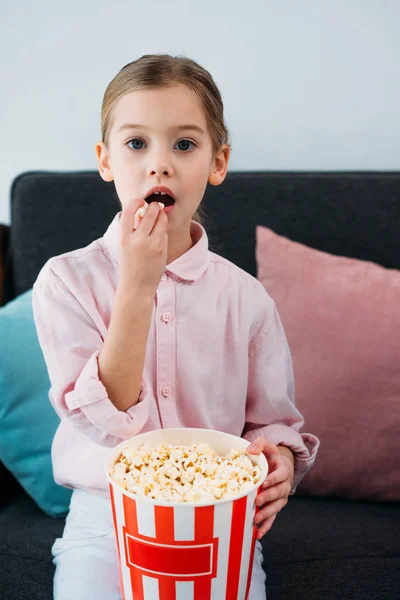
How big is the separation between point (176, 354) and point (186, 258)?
0.13 m

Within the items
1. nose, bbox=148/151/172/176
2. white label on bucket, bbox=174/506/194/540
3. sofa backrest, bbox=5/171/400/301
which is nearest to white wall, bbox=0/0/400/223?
sofa backrest, bbox=5/171/400/301

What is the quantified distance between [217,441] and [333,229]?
0.77 metres

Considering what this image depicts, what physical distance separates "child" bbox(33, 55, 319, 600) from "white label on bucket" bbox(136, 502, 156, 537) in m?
0.13

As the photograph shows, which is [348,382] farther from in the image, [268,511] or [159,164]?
[159,164]

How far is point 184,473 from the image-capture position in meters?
0.71

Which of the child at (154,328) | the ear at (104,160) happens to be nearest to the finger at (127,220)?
the child at (154,328)

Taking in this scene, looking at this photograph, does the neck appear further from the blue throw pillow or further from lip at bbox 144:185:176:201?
the blue throw pillow

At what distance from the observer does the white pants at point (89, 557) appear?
83 cm

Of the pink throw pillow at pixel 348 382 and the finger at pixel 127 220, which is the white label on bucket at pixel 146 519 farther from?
the pink throw pillow at pixel 348 382

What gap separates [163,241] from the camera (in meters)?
0.75

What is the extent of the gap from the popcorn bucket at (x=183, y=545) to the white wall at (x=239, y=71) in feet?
2.66

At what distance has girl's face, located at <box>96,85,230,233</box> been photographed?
0.78 meters

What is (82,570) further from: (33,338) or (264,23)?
(264,23)

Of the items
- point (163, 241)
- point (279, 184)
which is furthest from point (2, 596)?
point (279, 184)
